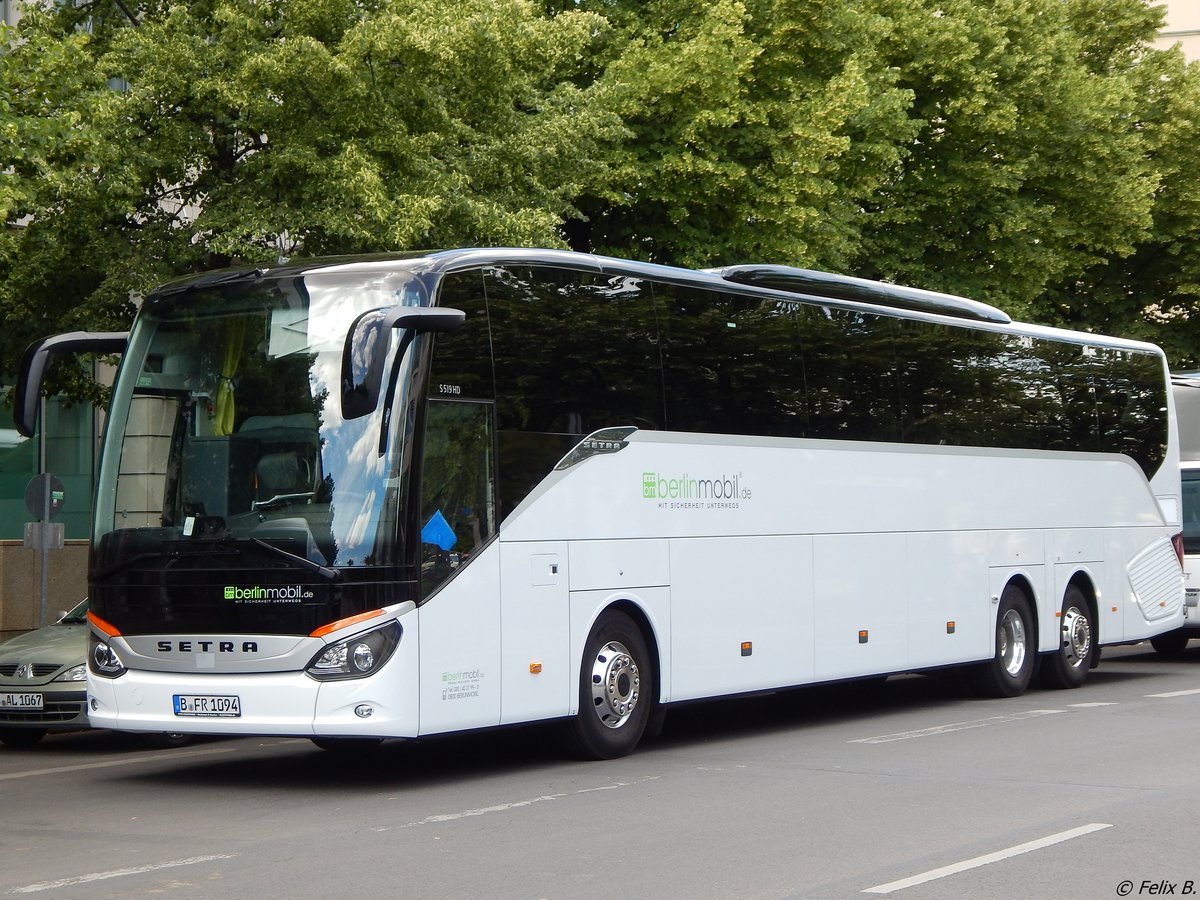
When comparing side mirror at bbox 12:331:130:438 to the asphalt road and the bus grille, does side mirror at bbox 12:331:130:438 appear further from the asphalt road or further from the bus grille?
the bus grille

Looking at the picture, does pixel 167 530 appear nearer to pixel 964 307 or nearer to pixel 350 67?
pixel 350 67

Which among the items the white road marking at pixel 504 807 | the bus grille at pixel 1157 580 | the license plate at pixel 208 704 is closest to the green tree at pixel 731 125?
the bus grille at pixel 1157 580

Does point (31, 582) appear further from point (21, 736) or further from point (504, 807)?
point (504, 807)

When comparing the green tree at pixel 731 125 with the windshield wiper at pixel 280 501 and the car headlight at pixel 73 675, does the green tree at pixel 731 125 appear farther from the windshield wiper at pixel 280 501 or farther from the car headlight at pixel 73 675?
the windshield wiper at pixel 280 501

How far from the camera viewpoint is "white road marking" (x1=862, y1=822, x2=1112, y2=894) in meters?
7.48

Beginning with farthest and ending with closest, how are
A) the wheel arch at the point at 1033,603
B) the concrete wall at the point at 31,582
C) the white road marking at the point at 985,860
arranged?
1. the concrete wall at the point at 31,582
2. the wheel arch at the point at 1033,603
3. the white road marking at the point at 985,860

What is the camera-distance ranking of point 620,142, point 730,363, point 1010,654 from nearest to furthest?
point 730,363 → point 1010,654 → point 620,142

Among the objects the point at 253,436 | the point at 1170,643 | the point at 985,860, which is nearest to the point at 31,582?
the point at 253,436

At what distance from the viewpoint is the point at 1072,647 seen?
19.0 meters

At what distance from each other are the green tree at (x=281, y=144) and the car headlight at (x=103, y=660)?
6492mm

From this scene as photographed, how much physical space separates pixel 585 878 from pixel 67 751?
26.4 feet

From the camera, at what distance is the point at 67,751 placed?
47.5ft

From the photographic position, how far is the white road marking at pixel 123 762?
497 inches

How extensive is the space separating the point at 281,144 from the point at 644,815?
35.9 ft
